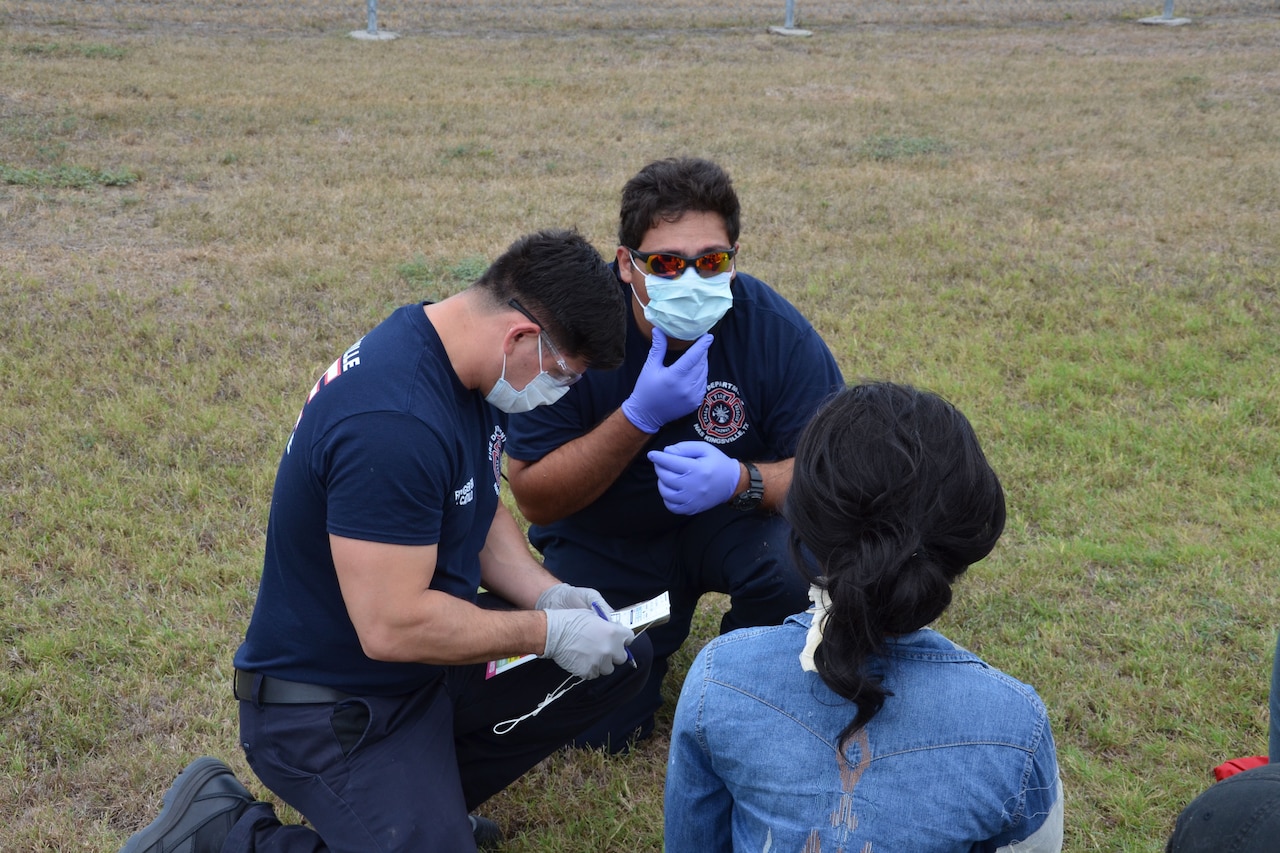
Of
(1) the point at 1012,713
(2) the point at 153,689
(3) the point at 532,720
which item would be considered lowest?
(2) the point at 153,689

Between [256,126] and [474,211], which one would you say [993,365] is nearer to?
[474,211]

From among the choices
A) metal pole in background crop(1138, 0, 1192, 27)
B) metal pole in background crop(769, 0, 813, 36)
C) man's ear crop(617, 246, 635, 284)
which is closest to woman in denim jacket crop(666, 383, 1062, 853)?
man's ear crop(617, 246, 635, 284)

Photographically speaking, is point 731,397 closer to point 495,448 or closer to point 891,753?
point 495,448

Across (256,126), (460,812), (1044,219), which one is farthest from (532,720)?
(256,126)

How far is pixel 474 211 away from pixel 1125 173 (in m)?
4.89

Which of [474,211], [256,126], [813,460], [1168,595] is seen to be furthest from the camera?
[256,126]

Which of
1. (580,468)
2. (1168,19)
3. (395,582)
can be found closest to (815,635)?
(395,582)

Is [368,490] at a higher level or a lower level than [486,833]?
higher

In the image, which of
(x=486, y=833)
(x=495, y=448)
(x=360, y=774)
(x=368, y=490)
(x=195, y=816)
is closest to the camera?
(x=368, y=490)

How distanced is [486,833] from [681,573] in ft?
3.08

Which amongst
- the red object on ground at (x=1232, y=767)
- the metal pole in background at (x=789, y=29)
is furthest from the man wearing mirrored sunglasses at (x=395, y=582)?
the metal pole in background at (x=789, y=29)

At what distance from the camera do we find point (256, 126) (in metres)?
9.49

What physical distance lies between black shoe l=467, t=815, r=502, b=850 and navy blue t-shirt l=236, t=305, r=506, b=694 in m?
0.50

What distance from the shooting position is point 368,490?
2.01m
